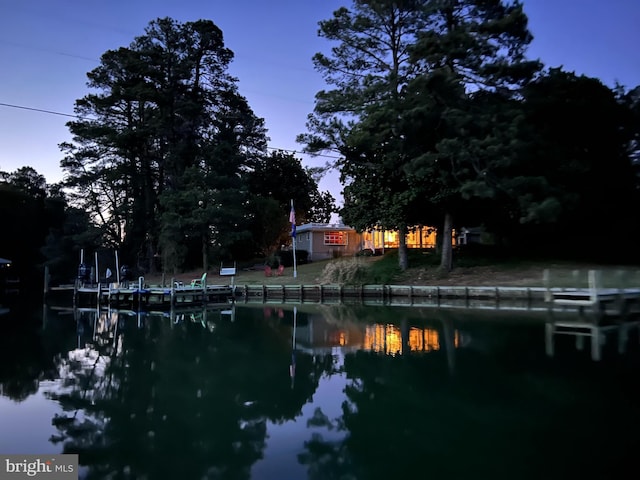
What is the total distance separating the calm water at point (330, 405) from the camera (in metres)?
5.57

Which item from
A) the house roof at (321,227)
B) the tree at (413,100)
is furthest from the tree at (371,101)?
the house roof at (321,227)

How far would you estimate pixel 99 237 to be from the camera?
1559 inches

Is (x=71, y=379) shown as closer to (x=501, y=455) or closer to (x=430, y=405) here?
(x=430, y=405)

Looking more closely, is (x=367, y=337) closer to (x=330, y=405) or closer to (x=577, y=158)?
(x=330, y=405)

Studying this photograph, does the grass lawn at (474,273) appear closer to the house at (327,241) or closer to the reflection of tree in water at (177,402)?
the house at (327,241)

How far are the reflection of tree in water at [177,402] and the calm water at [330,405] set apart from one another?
3 cm

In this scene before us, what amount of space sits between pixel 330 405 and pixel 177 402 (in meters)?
2.35

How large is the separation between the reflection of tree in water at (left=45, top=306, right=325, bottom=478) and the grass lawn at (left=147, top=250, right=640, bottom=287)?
1272 cm

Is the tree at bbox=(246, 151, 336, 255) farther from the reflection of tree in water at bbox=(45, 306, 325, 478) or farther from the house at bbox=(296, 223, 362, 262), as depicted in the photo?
the reflection of tree in water at bbox=(45, 306, 325, 478)

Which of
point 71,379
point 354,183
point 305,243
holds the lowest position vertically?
point 71,379

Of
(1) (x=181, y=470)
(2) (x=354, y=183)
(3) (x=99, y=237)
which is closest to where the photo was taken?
(1) (x=181, y=470)

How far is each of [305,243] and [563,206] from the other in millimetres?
20936

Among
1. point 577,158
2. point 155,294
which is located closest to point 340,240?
point 155,294

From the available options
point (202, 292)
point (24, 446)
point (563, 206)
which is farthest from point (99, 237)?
point (24, 446)
